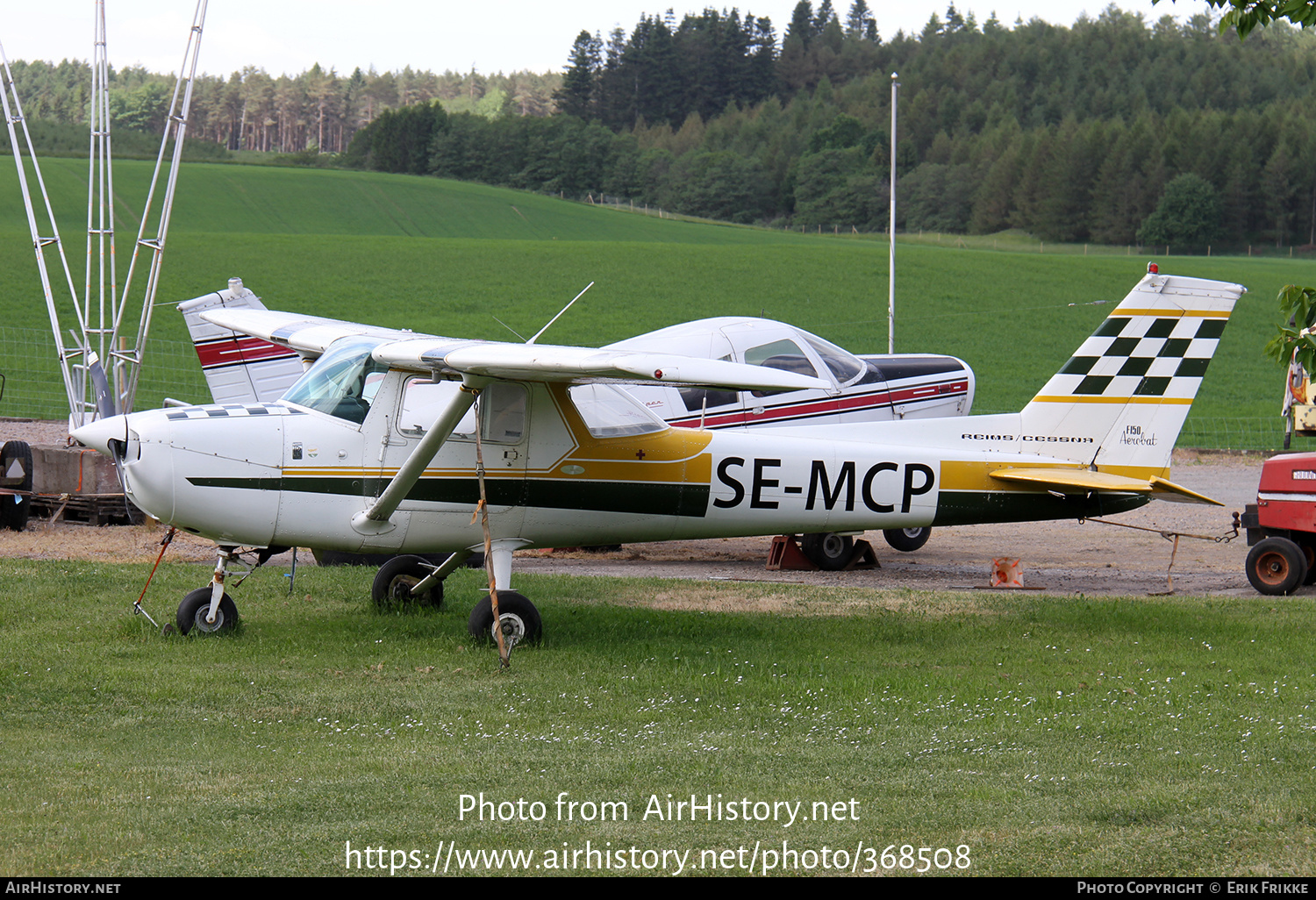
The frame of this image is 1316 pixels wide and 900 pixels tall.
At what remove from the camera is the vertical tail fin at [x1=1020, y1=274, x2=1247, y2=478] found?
11.1 m

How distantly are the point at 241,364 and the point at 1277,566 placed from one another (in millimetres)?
12990

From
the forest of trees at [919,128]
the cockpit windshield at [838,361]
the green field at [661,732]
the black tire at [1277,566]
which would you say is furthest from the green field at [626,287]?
the forest of trees at [919,128]

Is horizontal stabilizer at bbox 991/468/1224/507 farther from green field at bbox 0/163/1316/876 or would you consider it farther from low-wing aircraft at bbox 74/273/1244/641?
green field at bbox 0/163/1316/876

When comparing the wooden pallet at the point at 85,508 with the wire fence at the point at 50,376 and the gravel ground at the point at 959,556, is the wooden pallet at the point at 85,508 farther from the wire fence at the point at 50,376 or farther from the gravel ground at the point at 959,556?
the wire fence at the point at 50,376

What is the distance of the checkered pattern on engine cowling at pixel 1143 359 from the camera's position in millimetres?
11242

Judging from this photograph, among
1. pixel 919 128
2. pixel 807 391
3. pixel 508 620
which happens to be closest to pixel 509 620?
pixel 508 620

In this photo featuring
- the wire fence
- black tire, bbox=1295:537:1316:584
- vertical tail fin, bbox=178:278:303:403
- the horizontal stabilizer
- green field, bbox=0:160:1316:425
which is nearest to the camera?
the horizontal stabilizer

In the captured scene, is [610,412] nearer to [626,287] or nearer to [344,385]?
[344,385]

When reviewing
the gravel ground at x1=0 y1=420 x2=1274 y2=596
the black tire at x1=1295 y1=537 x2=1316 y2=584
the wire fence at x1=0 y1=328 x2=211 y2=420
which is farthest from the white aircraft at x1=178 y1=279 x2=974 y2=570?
the wire fence at x1=0 y1=328 x2=211 y2=420

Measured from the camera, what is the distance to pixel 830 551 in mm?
14438

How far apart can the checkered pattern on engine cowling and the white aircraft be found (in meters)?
3.29

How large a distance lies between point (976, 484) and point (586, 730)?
506 cm
